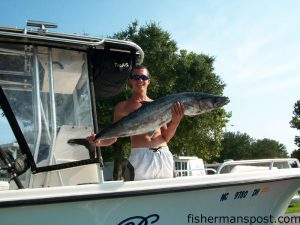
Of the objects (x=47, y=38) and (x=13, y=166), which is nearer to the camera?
(x=13, y=166)

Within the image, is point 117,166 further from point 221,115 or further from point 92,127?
point 92,127

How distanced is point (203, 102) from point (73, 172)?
1298 millimetres

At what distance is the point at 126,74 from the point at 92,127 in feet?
2.76

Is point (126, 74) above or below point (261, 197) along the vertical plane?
above

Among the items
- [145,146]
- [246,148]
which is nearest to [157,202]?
[145,146]

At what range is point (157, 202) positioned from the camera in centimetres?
361

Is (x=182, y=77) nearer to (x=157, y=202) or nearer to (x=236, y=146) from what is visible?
(x=157, y=202)

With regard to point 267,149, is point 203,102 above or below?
below

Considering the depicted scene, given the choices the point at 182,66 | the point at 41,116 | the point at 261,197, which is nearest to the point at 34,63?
the point at 41,116

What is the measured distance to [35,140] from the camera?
3771 millimetres

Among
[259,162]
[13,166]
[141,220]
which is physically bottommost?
[141,220]

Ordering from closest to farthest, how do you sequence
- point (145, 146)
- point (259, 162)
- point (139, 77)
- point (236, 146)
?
point (145, 146) → point (139, 77) → point (259, 162) → point (236, 146)

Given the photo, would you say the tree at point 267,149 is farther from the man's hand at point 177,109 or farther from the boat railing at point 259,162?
the man's hand at point 177,109

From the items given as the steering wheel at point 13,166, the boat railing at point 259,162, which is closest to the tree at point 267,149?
the boat railing at point 259,162
